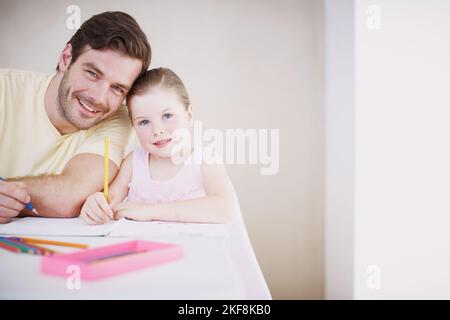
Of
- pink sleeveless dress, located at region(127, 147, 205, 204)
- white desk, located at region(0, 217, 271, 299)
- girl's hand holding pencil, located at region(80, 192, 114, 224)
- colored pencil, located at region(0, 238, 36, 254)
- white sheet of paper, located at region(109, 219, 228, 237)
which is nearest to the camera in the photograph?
white desk, located at region(0, 217, 271, 299)

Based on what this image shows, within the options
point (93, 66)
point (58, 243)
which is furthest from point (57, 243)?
point (93, 66)

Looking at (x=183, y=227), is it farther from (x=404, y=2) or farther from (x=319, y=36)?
(x=404, y=2)

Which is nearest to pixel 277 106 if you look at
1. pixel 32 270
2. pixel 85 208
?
pixel 85 208

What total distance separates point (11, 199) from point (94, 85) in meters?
0.41

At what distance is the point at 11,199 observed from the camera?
112 centimetres

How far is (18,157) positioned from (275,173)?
2.61 ft

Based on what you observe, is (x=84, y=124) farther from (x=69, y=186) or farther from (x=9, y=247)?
(x=9, y=247)

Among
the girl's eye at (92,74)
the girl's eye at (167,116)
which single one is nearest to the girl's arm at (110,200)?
the girl's eye at (167,116)

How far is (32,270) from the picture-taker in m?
0.69

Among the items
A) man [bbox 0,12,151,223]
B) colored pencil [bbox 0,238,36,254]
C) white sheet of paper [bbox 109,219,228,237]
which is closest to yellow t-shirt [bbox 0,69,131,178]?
man [bbox 0,12,151,223]

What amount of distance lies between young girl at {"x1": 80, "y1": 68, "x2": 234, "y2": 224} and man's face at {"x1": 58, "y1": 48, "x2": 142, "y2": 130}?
0.16ft

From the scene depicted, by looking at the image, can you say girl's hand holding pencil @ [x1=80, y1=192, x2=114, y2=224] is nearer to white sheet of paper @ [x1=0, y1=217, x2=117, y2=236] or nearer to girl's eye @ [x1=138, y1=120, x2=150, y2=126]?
white sheet of paper @ [x1=0, y1=217, x2=117, y2=236]

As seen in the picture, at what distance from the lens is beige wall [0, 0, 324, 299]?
1.18 metres

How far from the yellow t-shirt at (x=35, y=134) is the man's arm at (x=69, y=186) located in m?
0.03
